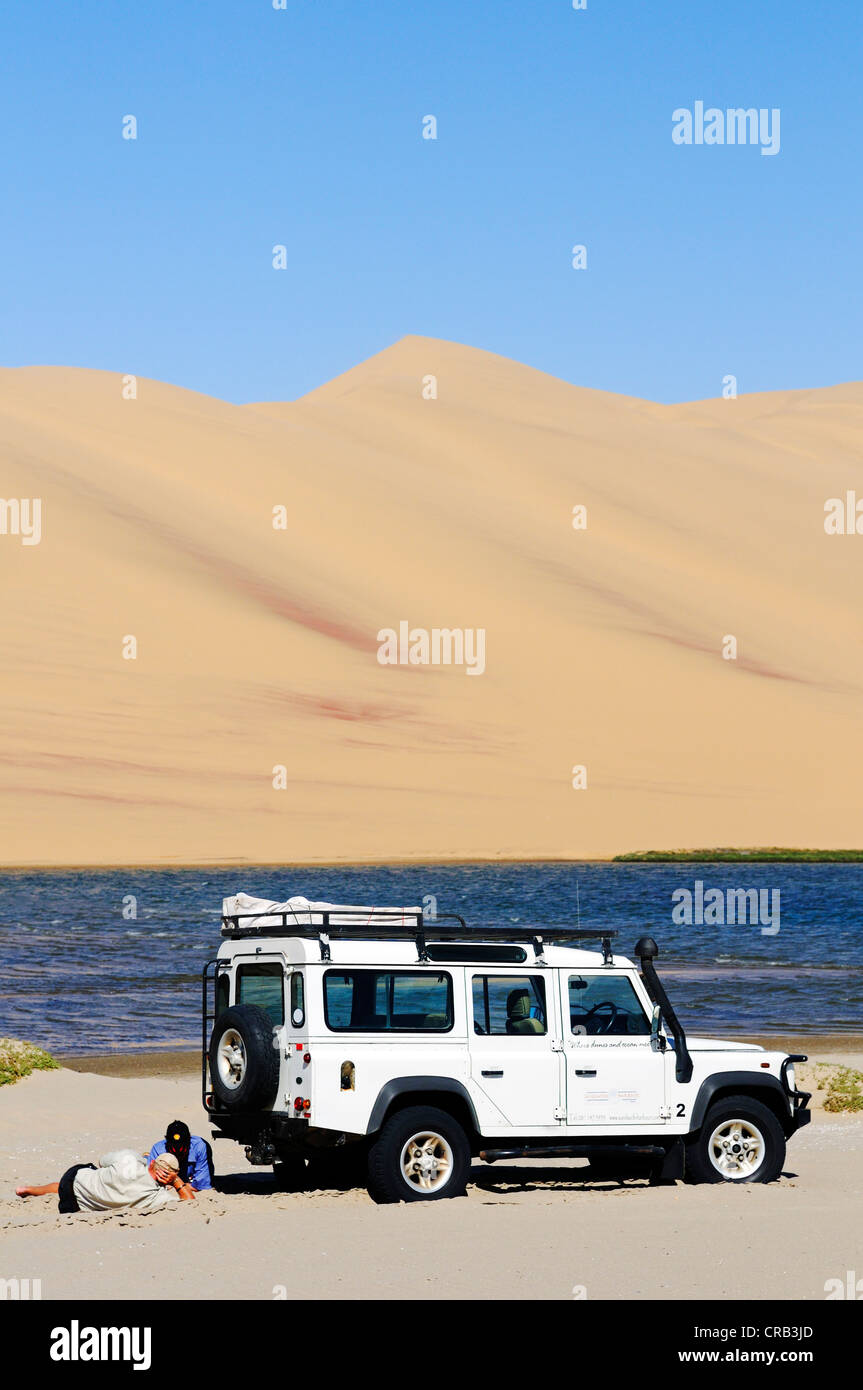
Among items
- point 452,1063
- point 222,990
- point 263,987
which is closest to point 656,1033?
point 452,1063

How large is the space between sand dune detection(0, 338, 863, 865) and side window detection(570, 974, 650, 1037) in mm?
53084

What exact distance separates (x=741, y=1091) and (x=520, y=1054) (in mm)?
1882

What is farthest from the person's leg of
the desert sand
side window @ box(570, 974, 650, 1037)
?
side window @ box(570, 974, 650, 1037)

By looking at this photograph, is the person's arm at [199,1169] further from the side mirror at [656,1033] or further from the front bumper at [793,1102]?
the front bumper at [793,1102]

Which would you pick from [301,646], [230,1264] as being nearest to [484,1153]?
[230,1264]

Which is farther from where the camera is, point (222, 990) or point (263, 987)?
point (222, 990)

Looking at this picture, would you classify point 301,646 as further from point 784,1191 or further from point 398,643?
point 784,1191

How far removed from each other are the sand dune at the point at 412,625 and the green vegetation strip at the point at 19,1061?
4396 centimetres

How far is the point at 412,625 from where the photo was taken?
313 feet

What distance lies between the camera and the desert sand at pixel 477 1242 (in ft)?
31.1

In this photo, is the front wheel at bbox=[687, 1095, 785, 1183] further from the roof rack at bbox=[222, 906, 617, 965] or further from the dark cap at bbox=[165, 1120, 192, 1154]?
the dark cap at bbox=[165, 1120, 192, 1154]

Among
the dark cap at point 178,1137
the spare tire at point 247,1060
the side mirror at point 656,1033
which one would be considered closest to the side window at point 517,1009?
the side mirror at point 656,1033

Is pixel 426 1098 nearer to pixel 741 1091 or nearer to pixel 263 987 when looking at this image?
pixel 263 987

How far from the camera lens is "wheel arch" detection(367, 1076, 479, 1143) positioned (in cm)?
1232
